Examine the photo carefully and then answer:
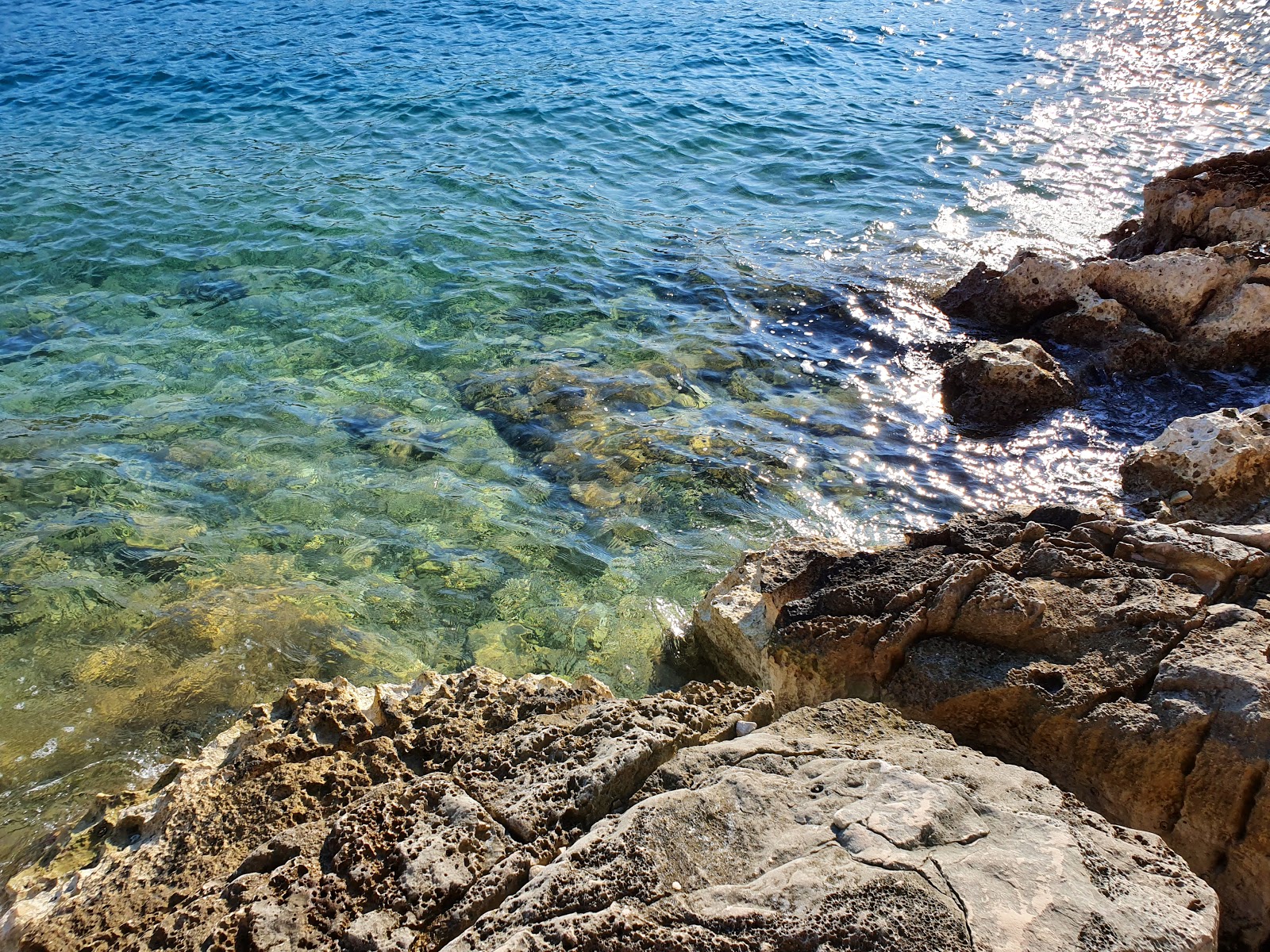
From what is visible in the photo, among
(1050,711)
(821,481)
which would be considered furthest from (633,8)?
(1050,711)

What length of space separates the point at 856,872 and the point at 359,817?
1.61 m

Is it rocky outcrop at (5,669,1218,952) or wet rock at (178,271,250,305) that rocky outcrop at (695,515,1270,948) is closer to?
rocky outcrop at (5,669,1218,952)

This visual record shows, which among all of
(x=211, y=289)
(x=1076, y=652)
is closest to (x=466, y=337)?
(x=211, y=289)

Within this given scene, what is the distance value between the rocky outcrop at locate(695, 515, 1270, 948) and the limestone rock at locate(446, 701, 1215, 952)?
0.59 m

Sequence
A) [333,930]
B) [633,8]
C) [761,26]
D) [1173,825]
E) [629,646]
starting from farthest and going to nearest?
[633,8]
[761,26]
[629,646]
[1173,825]
[333,930]

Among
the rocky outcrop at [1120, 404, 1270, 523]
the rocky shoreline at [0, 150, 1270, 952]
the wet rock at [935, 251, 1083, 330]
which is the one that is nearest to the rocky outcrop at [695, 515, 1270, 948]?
the rocky shoreline at [0, 150, 1270, 952]

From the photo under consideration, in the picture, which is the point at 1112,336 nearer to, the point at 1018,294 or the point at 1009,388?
the point at 1018,294

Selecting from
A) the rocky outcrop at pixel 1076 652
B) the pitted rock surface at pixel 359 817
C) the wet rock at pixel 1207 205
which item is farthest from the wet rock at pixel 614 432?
the wet rock at pixel 1207 205

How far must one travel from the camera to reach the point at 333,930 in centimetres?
260

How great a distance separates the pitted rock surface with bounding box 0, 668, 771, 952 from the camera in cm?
267

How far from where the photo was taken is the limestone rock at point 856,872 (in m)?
2.24

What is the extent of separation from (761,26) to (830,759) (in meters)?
21.6

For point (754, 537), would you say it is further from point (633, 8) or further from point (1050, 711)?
point (633, 8)

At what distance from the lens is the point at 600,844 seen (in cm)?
258
